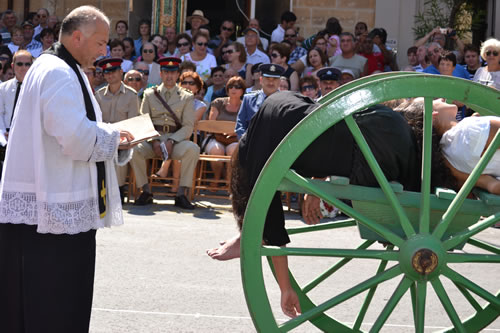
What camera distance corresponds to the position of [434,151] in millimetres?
3801

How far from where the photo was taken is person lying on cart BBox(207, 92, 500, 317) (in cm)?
363

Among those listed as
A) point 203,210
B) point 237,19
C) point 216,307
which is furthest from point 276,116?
point 237,19

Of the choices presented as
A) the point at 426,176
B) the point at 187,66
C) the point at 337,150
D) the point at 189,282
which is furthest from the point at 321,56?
the point at 426,176

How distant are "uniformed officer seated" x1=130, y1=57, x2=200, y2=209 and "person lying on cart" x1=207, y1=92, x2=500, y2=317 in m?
5.53

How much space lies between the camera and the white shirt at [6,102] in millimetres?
8367

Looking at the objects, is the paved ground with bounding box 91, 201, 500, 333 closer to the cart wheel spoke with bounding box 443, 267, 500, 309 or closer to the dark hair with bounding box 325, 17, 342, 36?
the cart wheel spoke with bounding box 443, 267, 500, 309

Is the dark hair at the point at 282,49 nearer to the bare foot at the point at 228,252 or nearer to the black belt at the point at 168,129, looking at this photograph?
the black belt at the point at 168,129

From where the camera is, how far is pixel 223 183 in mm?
10383

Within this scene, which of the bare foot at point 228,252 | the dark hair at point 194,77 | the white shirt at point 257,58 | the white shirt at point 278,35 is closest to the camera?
the bare foot at point 228,252

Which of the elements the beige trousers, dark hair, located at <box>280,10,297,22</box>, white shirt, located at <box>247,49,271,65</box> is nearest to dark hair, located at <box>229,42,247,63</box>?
Answer: white shirt, located at <box>247,49,271,65</box>

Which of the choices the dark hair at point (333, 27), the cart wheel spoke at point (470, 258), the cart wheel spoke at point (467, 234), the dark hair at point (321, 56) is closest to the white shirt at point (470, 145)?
the cart wheel spoke at point (467, 234)

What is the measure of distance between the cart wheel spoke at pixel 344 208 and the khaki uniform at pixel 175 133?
6.15m

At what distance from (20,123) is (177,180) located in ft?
21.0

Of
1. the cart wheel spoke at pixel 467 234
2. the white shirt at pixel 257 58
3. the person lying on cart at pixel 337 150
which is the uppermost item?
the white shirt at pixel 257 58
